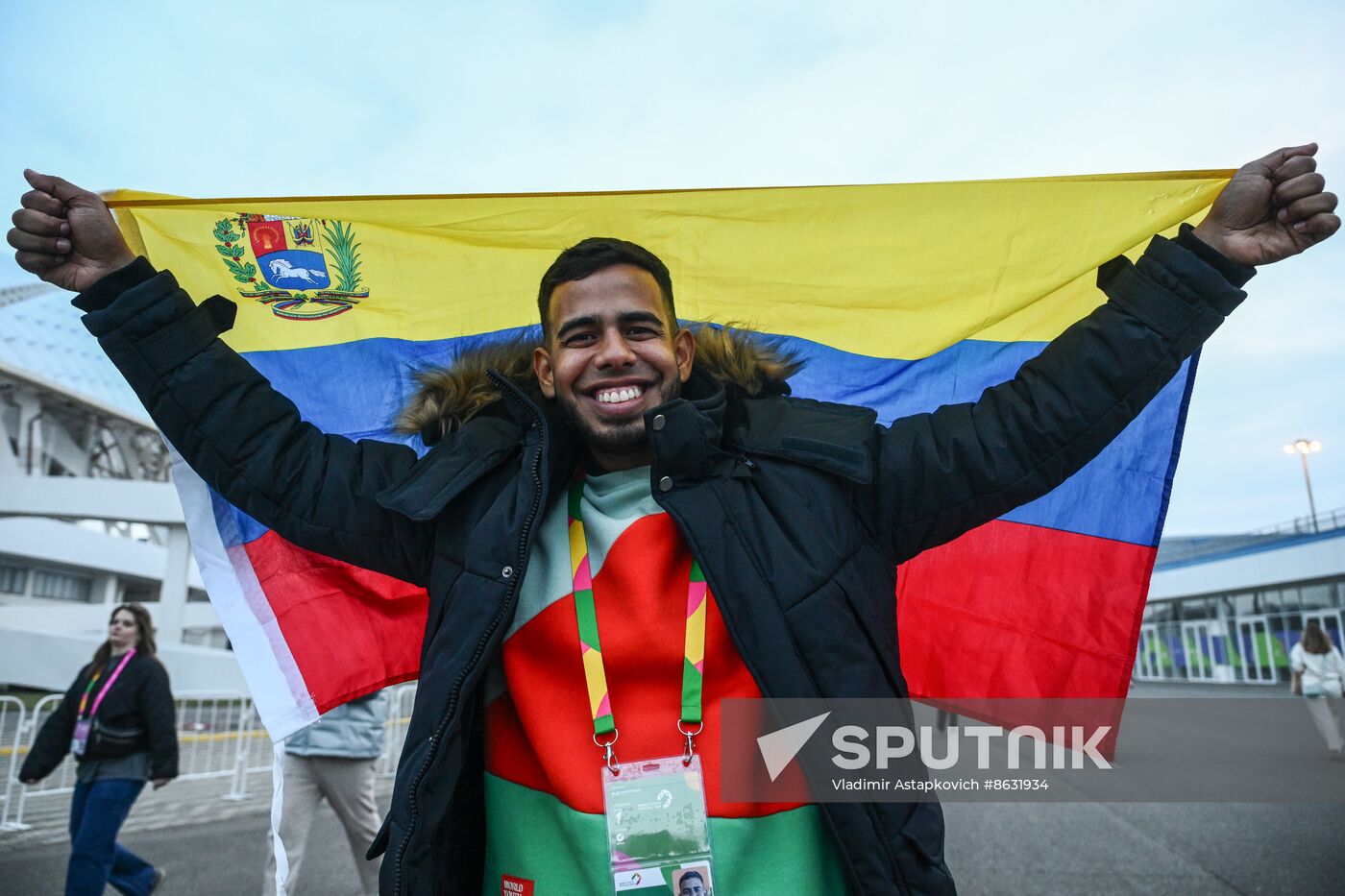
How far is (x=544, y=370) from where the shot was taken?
2793 mm

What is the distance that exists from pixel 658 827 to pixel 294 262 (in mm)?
2062

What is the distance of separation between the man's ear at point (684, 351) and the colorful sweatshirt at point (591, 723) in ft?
1.57

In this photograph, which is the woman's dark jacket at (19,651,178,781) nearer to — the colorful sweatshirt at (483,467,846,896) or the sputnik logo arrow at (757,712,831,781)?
the colorful sweatshirt at (483,467,846,896)

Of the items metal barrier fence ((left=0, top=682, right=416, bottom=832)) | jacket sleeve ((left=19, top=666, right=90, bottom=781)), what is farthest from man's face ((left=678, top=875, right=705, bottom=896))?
metal barrier fence ((left=0, top=682, right=416, bottom=832))

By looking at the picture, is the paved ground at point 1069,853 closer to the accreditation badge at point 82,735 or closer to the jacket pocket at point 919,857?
the accreditation badge at point 82,735

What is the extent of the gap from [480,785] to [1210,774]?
39.8 ft

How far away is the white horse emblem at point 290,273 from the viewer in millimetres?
3064

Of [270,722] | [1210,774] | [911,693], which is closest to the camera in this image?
[270,722]

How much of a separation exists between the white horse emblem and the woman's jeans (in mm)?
4091

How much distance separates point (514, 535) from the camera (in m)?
2.20

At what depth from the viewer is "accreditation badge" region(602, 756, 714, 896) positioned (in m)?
1.95

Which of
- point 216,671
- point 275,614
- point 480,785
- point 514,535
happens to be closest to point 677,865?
point 480,785

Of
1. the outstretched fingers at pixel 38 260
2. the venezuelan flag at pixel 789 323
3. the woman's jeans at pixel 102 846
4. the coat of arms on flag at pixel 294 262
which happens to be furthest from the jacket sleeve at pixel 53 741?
the outstretched fingers at pixel 38 260

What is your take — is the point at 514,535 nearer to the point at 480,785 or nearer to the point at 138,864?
the point at 480,785
